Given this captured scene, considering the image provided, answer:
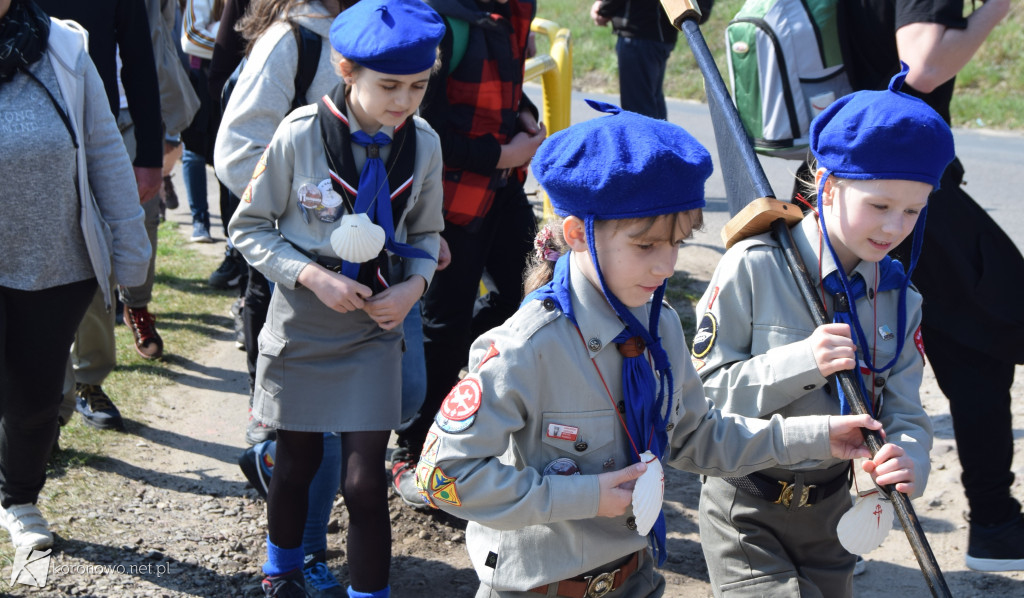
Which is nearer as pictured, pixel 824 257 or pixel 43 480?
pixel 824 257

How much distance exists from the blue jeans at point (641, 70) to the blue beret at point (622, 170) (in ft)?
20.3

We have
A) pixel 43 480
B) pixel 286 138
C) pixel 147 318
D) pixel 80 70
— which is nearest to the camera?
pixel 286 138

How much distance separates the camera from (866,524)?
2.30 metres

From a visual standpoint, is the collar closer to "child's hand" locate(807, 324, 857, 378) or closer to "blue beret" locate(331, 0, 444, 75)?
"child's hand" locate(807, 324, 857, 378)

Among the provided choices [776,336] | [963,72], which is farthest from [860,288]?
[963,72]

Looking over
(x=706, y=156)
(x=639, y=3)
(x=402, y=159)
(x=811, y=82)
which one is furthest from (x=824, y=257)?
(x=639, y=3)

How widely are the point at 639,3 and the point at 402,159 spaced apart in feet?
17.9

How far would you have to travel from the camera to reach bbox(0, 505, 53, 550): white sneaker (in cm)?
356

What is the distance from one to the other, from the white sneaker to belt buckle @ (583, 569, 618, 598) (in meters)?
2.16

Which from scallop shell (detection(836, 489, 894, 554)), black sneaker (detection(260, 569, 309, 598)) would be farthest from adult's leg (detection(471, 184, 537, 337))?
scallop shell (detection(836, 489, 894, 554))

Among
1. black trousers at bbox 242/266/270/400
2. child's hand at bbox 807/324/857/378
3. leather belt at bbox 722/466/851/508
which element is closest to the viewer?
child's hand at bbox 807/324/857/378

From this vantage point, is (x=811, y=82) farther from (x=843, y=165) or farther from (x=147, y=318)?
(x=147, y=318)

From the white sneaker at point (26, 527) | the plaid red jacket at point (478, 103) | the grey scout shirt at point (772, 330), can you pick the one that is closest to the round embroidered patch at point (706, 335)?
the grey scout shirt at point (772, 330)

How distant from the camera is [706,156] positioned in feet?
6.91
